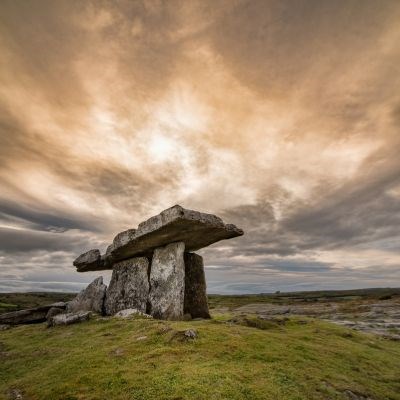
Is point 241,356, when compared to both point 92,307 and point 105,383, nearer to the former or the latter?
point 105,383

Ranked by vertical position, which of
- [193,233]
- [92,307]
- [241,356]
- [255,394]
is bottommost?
[255,394]

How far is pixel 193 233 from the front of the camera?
19.5 meters

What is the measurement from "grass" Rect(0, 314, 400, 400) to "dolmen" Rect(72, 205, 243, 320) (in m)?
4.32

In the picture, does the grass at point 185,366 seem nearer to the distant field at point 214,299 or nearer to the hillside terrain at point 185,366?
the hillside terrain at point 185,366

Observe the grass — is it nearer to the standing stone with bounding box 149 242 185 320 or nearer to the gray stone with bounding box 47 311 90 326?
the gray stone with bounding box 47 311 90 326

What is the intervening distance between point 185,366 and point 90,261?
17285mm

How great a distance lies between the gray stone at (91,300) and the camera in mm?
21953

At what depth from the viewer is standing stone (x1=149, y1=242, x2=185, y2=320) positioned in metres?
18.3

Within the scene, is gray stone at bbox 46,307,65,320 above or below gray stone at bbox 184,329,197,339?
above

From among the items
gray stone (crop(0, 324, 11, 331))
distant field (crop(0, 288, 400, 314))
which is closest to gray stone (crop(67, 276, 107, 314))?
gray stone (crop(0, 324, 11, 331))

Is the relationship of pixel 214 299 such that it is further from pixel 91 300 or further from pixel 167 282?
pixel 167 282

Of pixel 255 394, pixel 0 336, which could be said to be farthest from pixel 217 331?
pixel 0 336

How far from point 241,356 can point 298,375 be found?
70.5 inches

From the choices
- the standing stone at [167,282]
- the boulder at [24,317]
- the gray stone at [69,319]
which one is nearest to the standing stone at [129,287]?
the standing stone at [167,282]
